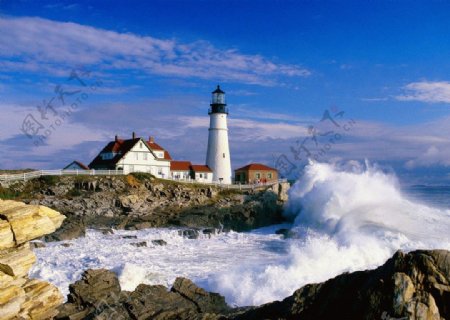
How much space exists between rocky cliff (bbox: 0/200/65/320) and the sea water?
351cm

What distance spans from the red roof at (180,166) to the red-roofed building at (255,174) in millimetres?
5665

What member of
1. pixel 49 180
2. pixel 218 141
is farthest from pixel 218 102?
pixel 49 180

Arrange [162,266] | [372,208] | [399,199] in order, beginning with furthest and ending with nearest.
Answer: [399,199] < [372,208] < [162,266]

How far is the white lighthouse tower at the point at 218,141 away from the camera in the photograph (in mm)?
42250

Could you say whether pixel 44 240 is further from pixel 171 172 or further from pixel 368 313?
pixel 171 172

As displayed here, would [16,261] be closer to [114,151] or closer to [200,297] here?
[200,297]

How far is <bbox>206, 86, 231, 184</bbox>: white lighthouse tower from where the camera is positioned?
4225 cm

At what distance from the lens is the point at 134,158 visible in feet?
125

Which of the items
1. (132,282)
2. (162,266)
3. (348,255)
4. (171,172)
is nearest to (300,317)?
(132,282)

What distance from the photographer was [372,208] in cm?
2692

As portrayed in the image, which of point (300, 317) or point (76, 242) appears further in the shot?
point (76, 242)

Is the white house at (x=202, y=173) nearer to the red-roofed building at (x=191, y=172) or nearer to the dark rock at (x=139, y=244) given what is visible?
the red-roofed building at (x=191, y=172)

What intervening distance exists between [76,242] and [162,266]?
6473mm

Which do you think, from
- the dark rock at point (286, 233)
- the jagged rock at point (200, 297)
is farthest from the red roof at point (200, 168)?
the jagged rock at point (200, 297)
